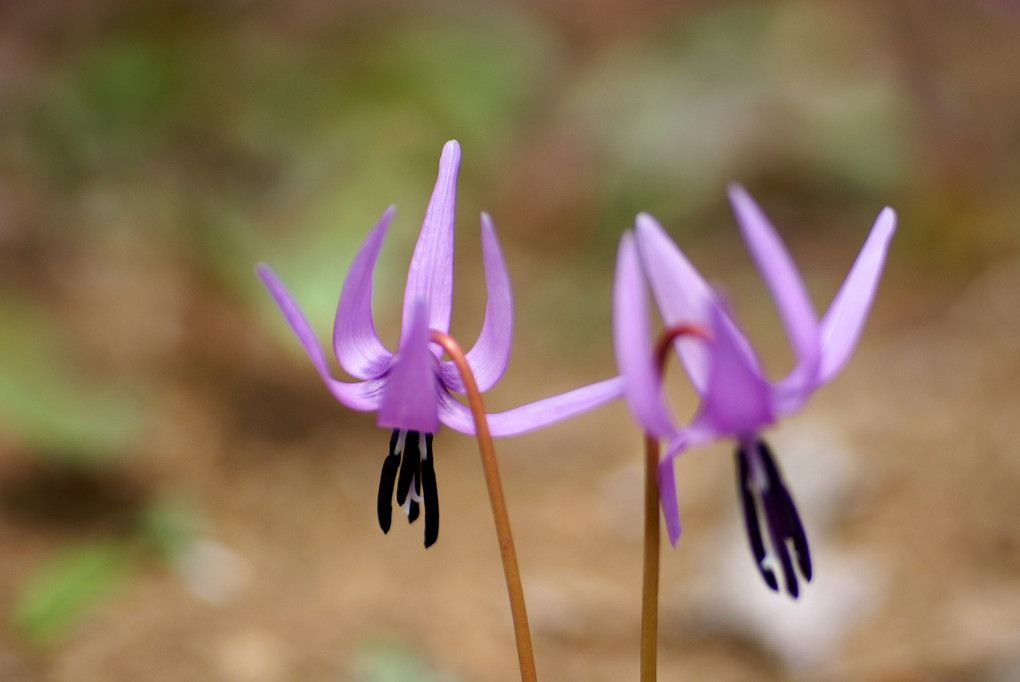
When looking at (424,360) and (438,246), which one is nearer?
(424,360)

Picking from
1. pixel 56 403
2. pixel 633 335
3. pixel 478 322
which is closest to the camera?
pixel 633 335

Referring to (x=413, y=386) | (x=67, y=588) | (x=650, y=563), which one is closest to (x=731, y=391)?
(x=650, y=563)

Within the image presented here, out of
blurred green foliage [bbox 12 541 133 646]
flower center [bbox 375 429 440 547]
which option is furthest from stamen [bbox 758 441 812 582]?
blurred green foliage [bbox 12 541 133 646]

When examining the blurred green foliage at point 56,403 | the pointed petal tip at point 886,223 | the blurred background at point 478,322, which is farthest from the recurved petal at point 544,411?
the blurred green foliage at point 56,403

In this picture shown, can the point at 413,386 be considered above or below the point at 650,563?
above

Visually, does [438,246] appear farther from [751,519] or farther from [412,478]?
[751,519]

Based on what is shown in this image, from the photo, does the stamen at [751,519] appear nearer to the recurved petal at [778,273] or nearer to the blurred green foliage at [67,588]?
the recurved petal at [778,273]

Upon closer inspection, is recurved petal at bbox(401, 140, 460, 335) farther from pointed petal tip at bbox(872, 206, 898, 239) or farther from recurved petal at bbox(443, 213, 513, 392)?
pointed petal tip at bbox(872, 206, 898, 239)

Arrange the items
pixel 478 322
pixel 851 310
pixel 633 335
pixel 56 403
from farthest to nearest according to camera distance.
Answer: pixel 478 322
pixel 56 403
pixel 851 310
pixel 633 335
